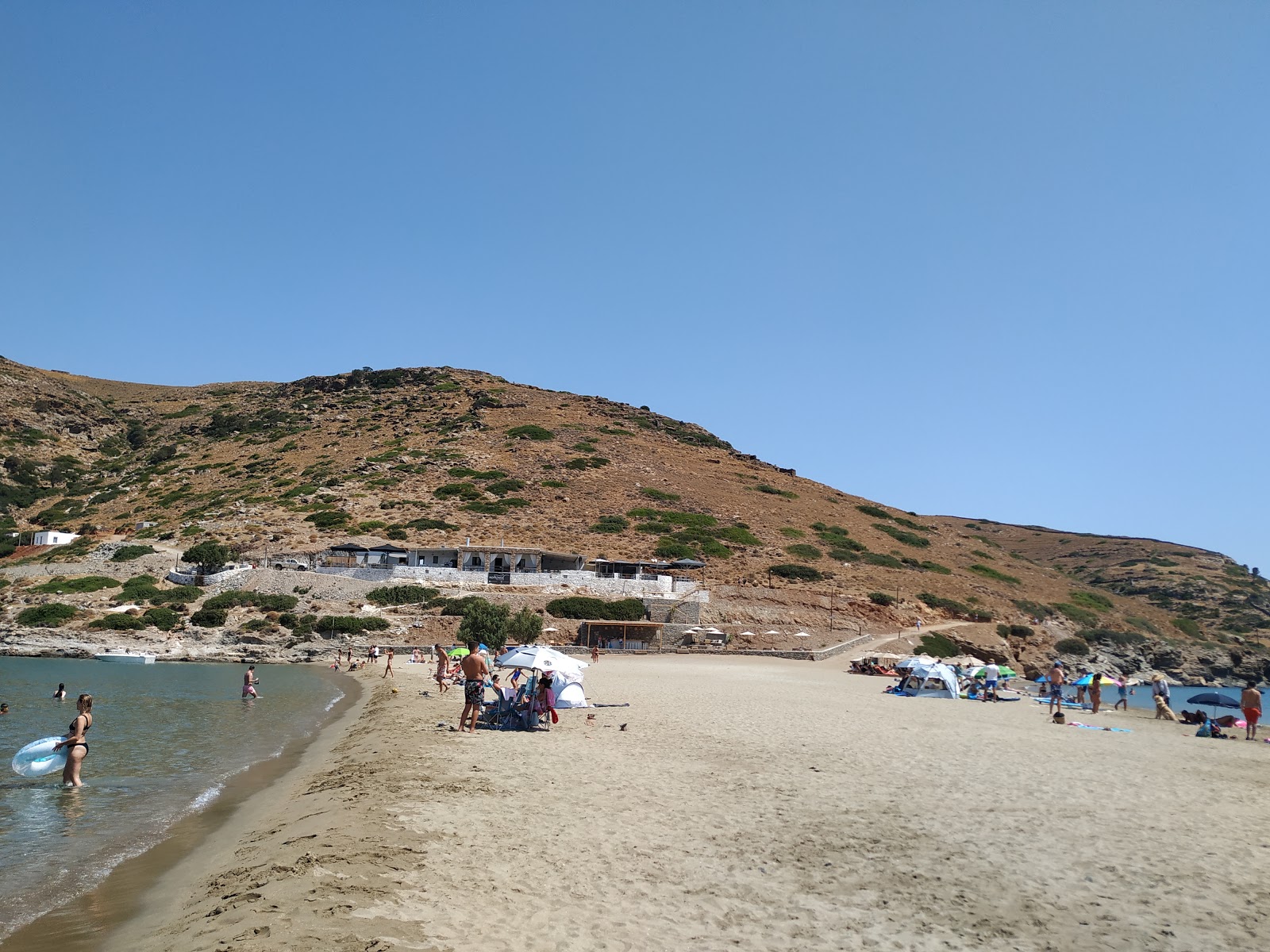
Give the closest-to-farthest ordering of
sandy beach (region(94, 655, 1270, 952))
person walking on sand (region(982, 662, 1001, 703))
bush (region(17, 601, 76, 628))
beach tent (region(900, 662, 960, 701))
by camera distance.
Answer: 1. sandy beach (region(94, 655, 1270, 952))
2. person walking on sand (region(982, 662, 1001, 703))
3. beach tent (region(900, 662, 960, 701))
4. bush (region(17, 601, 76, 628))

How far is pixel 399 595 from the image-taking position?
4900cm

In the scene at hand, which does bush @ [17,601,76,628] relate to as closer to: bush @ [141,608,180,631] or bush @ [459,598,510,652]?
bush @ [141,608,180,631]

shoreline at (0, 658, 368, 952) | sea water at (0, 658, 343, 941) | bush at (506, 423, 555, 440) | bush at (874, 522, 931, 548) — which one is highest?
bush at (506, 423, 555, 440)

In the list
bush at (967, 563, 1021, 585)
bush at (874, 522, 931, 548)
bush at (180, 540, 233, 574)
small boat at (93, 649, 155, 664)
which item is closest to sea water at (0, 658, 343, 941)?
small boat at (93, 649, 155, 664)

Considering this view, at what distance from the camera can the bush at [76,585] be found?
164 feet

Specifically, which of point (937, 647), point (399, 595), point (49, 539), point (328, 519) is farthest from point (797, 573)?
point (49, 539)

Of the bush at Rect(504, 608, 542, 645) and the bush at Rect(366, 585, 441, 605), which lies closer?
the bush at Rect(504, 608, 542, 645)

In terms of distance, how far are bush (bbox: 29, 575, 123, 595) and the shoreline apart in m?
43.0

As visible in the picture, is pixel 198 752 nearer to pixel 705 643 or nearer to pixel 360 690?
pixel 360 690

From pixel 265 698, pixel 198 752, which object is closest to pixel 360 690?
pixel 265 698

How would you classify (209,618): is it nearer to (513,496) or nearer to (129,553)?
(129,553)

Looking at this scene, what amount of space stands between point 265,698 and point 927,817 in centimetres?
2257

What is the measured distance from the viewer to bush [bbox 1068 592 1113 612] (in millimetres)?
75562

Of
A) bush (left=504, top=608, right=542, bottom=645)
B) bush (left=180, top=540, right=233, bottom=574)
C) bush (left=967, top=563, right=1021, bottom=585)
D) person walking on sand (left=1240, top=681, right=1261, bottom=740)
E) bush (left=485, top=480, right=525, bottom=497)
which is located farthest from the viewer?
bush (left=967, top=563, right=1021, bottom=585)
